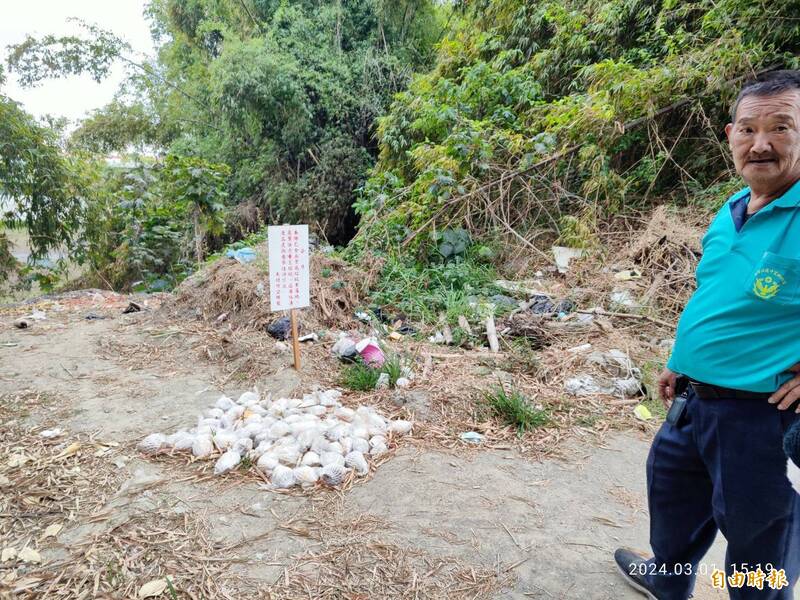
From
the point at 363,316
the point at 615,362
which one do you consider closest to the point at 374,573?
the point at 615,362

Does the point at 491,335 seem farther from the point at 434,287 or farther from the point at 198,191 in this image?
the point at 198,191

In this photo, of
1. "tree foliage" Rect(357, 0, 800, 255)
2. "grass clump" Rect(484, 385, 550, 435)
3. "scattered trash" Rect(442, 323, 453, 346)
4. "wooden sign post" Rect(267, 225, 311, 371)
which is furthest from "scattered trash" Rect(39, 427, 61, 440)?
"tree foliage" Rect(357, 0, 800, 255)

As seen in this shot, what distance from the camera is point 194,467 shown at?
2.45m

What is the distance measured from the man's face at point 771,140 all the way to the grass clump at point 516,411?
1936 mm

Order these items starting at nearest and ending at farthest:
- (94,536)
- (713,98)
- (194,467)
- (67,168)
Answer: (94,536), (194,467), (713,98), (67,168)

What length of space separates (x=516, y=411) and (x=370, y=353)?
4.10ft

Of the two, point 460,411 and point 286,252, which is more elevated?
point 286,252

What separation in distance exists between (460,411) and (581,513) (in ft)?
3.39

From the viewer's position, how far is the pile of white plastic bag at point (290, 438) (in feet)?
7.87

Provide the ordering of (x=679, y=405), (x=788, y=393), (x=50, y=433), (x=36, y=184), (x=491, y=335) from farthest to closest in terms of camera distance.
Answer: (x=36, y=184), (x=491, y=335), (x=50, y=433), (x=679, y=405), (x=788, y=393)

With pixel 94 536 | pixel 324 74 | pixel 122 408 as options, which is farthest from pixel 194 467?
pixel 324 74

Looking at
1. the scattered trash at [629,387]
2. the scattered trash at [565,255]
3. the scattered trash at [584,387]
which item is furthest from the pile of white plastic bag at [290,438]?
the scattered trash at [565,255]

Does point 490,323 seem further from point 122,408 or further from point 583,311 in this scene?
point 122,408

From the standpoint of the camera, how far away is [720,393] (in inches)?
51.1
